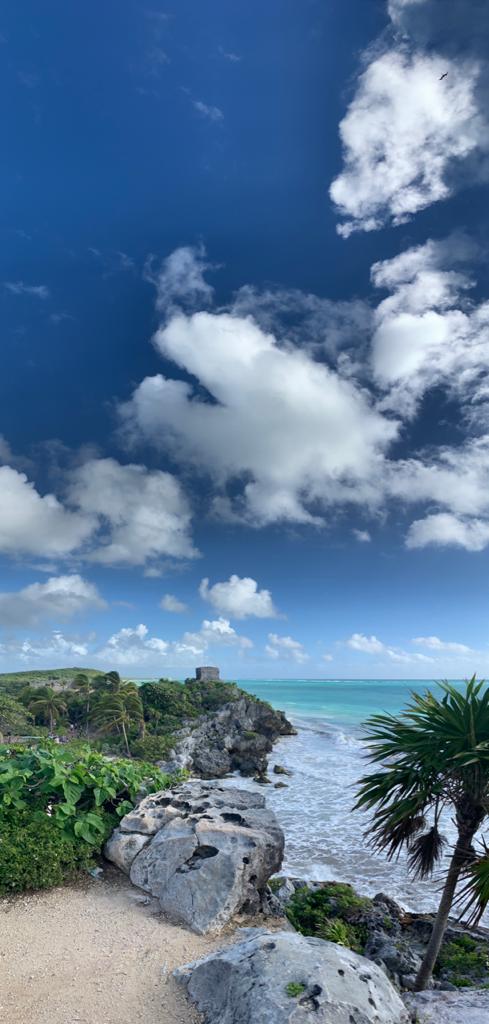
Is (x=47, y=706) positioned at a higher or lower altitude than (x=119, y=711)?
lower

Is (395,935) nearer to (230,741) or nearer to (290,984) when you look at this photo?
(290,984)

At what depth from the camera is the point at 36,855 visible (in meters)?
8.47

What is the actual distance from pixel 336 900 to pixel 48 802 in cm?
752

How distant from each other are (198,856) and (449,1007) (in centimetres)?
415

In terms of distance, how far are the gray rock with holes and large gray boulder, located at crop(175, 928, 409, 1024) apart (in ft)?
6.63

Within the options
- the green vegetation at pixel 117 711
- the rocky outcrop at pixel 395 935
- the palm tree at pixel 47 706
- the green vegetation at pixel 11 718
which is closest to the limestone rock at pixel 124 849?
the rocky outcrop at pixel 395 935

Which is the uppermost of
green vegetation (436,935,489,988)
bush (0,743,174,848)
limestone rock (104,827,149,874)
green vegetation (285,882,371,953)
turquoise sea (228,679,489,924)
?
bush (0,743,174,848)

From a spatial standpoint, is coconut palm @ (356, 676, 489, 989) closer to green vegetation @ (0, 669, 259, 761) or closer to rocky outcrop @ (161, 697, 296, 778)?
rocky outcrop @ (161, 697, 296, 778)

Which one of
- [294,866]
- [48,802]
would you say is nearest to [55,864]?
[48,802]

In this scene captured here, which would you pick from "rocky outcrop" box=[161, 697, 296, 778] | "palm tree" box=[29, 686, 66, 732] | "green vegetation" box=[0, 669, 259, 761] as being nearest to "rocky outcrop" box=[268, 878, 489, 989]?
"rocky outcrop" box=[161, 697, 296, 778]

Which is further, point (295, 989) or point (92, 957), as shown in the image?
point (92, 957)

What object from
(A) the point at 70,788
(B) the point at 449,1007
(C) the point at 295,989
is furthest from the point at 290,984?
(A) the point at 70,788

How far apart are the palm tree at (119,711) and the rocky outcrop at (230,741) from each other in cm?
440

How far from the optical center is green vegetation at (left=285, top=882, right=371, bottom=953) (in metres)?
10.4
